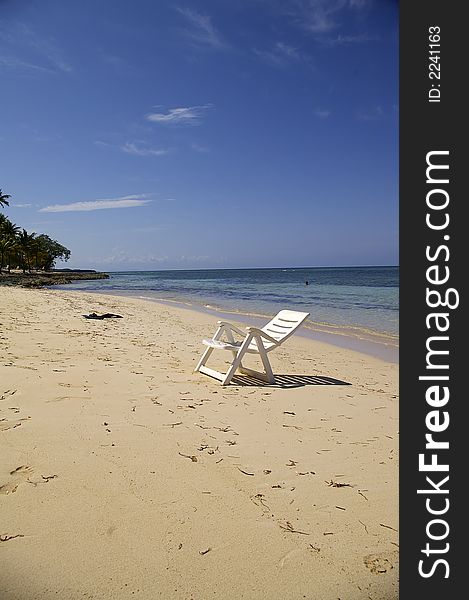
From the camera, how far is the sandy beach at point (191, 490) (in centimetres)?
171

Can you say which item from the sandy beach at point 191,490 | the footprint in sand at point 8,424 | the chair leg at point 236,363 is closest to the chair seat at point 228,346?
the chair leg at point 236,363

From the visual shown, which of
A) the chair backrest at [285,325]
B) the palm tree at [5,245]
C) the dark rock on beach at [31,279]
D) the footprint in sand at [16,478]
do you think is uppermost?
the palm tree at [5,245]

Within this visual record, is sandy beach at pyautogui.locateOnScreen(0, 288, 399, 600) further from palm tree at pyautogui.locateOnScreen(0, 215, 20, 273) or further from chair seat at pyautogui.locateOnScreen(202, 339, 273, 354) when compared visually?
palm tree at pyautogui.locateOnScreen(0, 215, 20, 273)

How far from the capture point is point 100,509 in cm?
214

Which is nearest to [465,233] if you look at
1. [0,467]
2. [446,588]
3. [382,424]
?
[446,588]

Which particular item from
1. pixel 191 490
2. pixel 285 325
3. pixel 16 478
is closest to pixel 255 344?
pixel 285 325

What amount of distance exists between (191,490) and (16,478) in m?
0.93

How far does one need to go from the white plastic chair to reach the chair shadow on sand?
0.09m

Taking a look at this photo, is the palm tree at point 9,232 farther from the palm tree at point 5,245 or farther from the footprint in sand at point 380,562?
the footprint in sand at point 380,562

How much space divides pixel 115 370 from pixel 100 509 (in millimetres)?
3211

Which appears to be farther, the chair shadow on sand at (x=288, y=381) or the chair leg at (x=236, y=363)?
the chair shadow on sand at (x=288, y=381)

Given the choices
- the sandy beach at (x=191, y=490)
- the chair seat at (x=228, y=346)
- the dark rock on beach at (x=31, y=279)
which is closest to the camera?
the sandy beach at (x=191, y=490)

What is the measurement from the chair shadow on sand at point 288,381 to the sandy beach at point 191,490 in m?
0.38

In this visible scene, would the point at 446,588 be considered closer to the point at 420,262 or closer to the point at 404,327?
the point at 404,327
